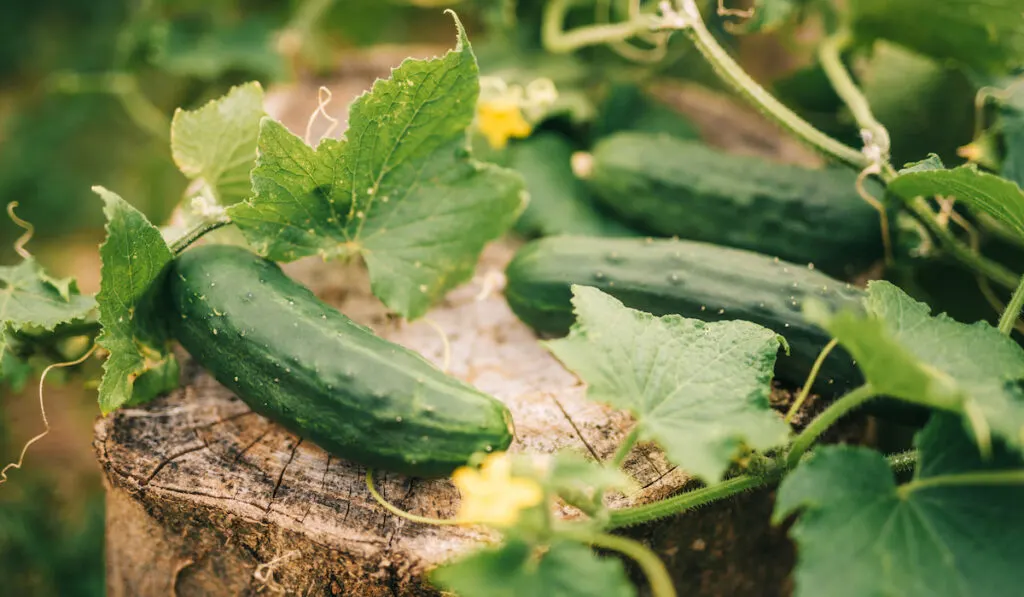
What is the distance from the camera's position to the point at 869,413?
61.9 inches

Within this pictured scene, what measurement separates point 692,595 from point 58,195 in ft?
9.92

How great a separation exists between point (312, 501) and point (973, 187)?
1249mm

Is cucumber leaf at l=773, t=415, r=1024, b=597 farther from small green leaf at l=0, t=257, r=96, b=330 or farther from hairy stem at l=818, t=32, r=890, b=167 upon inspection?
small green leaf at l=0, t=257, r=96, b=330

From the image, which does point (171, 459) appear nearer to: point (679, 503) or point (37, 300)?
point (37, 300)

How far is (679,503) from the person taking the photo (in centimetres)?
124

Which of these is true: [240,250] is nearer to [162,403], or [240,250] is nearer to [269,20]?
[162,403]

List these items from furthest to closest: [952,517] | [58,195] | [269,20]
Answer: [58,195], [269,20], [952,517]

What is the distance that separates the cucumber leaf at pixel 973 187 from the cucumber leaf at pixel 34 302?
154cm

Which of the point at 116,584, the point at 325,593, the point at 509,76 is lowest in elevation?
the point at 116,584

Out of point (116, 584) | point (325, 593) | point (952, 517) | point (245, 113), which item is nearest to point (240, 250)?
point (245, 113)

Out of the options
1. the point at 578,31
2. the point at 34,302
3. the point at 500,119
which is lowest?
the point at 34,302

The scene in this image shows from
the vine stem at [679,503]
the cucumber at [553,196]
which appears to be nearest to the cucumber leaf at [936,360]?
the vine stem at [679,503]

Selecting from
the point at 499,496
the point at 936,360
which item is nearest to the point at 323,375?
the point at 499,496

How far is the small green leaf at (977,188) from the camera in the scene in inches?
47.9
